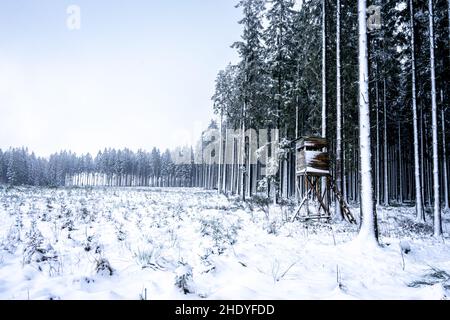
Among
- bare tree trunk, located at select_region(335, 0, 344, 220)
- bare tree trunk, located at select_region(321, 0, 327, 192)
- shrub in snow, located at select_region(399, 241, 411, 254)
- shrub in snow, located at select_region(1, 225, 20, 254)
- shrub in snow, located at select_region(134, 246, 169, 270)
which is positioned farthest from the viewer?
bare tree trunk, located at select_region(321, 0, 327, 192)

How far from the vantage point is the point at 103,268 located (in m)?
4.07

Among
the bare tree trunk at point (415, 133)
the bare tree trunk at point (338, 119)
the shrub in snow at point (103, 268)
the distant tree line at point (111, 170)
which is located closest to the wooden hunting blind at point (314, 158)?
the bare tree trunk at point (338, 119)

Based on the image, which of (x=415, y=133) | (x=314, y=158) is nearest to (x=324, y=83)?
(x=314, y=158)

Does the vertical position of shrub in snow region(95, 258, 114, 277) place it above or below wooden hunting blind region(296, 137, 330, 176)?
below

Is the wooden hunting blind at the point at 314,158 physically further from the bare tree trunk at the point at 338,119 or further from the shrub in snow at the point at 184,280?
the shrub in snow at the point at 184,280

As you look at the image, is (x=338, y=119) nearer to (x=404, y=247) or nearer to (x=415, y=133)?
(x=415, y=133)

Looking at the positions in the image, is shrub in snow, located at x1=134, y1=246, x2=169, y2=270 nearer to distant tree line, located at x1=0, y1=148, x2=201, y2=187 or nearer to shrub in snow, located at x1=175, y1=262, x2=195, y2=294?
shrub in snow, located at x1=175, y1=262, x2=195, y2=294

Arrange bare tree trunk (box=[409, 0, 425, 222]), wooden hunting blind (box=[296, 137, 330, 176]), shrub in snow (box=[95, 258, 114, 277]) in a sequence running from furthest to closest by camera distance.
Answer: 1. bare tree trunk (box=[409, 0, 425, 222])
2. wooden hunting blind (box=[296, 137, 330, 176])
3. shrub in snow (box=[95, 258, 114, 277])

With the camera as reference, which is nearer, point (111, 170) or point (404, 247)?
point (404, 247)

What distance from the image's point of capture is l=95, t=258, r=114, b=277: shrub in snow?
13.2 feet

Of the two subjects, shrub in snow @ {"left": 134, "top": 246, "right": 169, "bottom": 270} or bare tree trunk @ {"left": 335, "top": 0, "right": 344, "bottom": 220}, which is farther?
bare tree trunk @ {"left": 335, "top": 0, "right": 344, "bottom": 220}

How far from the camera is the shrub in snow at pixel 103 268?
402cm

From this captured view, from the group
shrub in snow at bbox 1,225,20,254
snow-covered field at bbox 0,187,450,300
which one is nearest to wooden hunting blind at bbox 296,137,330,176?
snow-covered field at bbox 0,187,450,300
